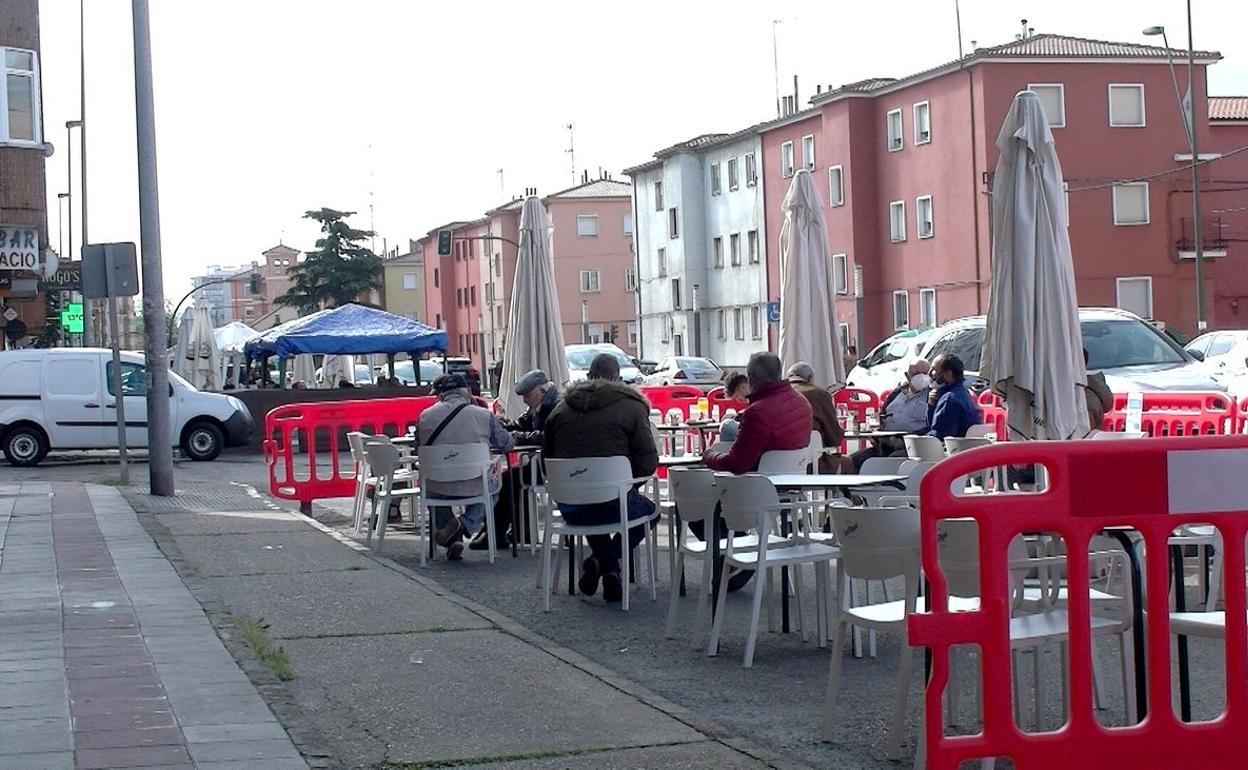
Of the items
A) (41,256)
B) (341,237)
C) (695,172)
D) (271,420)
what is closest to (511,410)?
(271,420)

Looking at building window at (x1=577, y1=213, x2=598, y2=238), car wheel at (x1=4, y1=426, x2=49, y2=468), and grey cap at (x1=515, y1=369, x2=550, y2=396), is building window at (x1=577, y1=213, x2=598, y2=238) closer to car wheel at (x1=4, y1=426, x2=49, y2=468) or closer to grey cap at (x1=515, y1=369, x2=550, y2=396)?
car wheel at (x1=4, y1=426, x2=49, y2=468)

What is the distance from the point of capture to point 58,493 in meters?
20.6

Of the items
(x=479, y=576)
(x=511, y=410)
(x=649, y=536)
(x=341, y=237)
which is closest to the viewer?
(x=649, y=536)

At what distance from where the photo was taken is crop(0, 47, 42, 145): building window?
3691 cm

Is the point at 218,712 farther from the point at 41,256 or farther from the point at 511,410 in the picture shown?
the point at 41,256

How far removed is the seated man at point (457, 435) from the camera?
1361cm

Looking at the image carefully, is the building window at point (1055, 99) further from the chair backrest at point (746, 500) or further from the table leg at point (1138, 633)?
the table leg at point (1138, 633)

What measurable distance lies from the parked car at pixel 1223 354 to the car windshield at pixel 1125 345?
590 millimetres

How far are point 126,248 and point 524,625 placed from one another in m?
12.2

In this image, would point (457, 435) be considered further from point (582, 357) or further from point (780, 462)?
point (582, 357)

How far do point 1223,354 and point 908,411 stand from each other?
635 inches

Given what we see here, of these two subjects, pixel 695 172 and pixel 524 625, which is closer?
pixel 524 625

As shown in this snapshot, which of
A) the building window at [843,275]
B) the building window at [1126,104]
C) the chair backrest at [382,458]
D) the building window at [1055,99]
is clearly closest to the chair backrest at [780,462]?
the chair backrest at [382,458]

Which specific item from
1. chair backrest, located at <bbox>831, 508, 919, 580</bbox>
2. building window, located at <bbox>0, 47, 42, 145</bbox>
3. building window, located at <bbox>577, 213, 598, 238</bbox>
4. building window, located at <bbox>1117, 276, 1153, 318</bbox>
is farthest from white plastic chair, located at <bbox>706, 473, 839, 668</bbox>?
building window, located at <bbox>577, 213, 598, 238</bbox>
